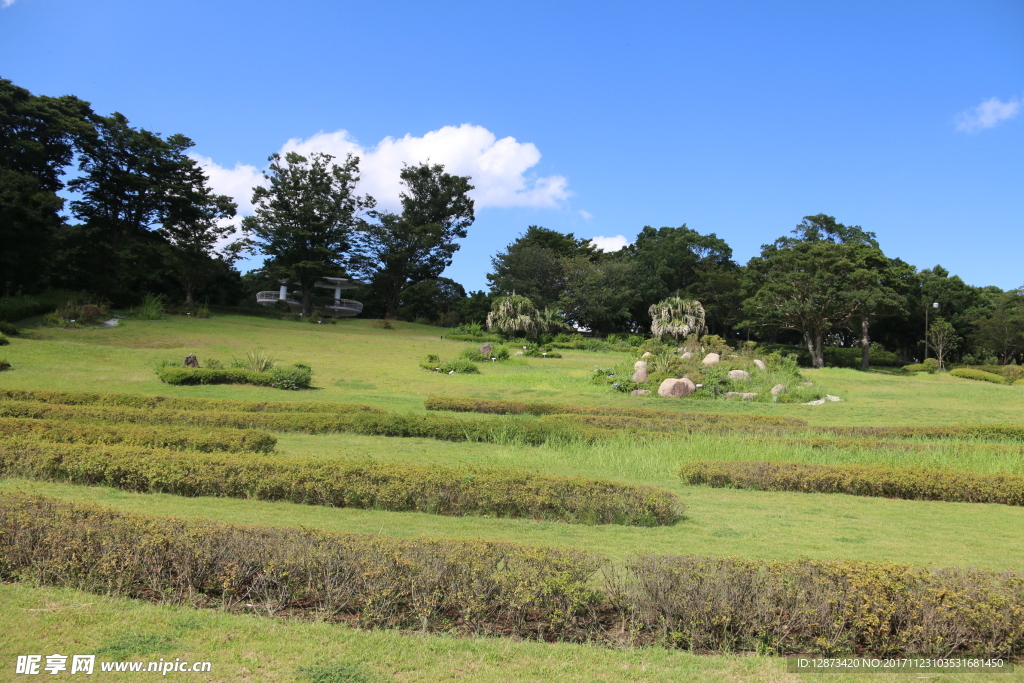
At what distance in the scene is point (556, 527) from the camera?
617cm

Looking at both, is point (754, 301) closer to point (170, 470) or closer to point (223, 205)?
point (223, 205)

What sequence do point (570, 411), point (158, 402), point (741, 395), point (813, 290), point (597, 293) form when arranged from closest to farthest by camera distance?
point (158, 402) < point (570, 411) < point (741, 395) < point (813, 290) < point (597, 293)

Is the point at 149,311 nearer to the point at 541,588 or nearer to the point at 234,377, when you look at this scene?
the point at 234,377

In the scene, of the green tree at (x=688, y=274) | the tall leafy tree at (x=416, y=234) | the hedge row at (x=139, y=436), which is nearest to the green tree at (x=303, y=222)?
the tall leafy tree at (x=416, y=234)

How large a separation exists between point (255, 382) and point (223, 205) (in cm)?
2318

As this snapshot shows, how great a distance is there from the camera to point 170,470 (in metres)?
6.94

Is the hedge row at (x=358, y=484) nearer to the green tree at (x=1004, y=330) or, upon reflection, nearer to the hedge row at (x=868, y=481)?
the hedge row at (x=868, y=481)

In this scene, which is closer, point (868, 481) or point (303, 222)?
point (868, 481)

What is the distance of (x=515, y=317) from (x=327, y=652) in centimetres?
3116

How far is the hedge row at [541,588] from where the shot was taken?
12.7 ft

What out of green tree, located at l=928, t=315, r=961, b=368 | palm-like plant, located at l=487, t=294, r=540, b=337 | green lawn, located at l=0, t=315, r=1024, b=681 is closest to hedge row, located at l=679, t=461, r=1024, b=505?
green lawn, located at l=0, t=315, r=1024, b=681

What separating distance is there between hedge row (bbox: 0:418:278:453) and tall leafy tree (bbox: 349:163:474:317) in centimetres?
3535

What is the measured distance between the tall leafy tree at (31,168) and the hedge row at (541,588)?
2701 cm

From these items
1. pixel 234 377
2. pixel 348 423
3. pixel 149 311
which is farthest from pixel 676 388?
pixel 149 311
